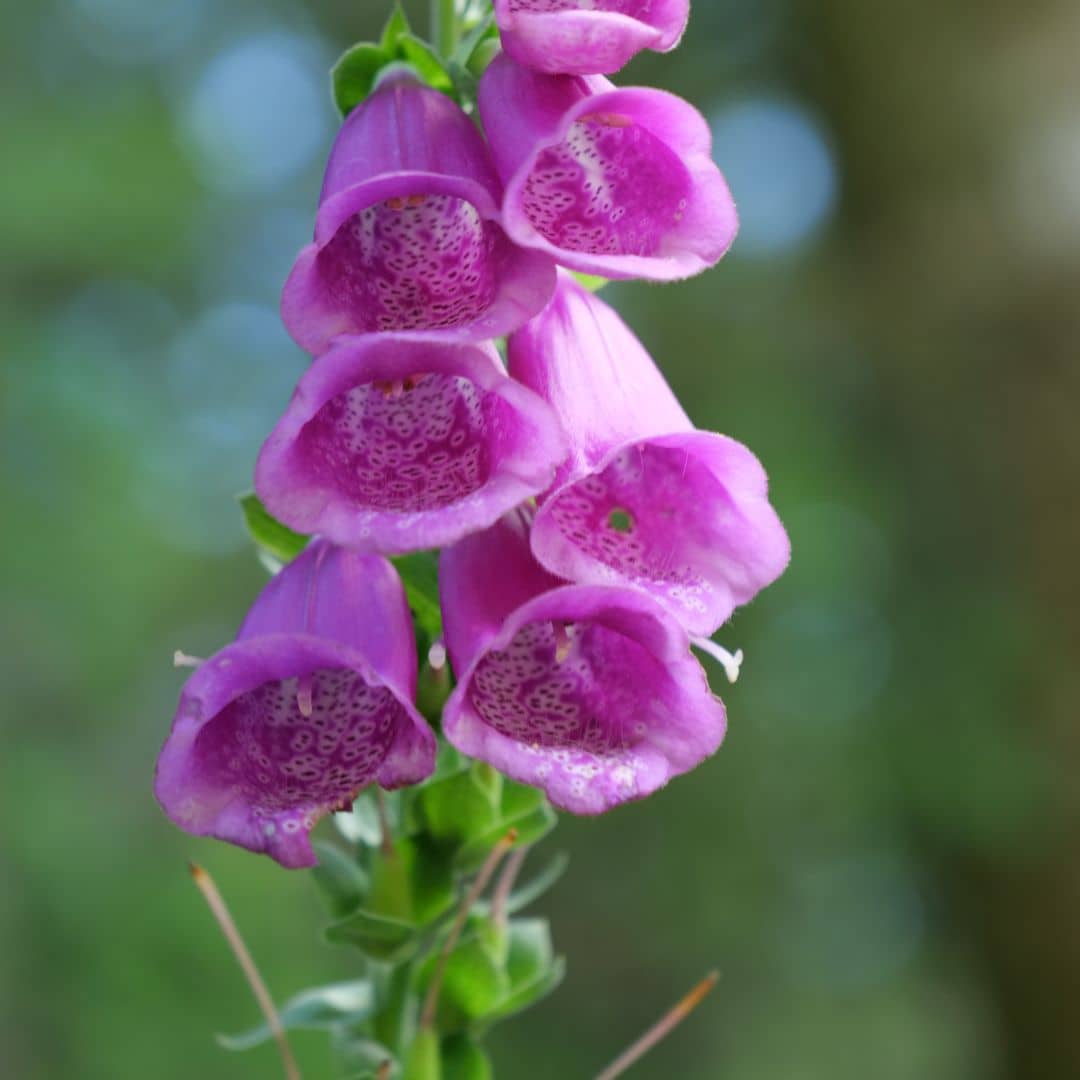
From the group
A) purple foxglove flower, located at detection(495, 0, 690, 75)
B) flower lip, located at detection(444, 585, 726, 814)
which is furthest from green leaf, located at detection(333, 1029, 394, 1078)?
purple foxglove flower, located at detection(495, 0, 690, 75)

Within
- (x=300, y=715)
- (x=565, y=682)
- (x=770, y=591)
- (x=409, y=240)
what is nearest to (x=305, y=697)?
(x=300, y=715)

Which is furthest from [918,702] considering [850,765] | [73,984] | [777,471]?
[73,984]

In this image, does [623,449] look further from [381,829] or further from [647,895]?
[647,895]

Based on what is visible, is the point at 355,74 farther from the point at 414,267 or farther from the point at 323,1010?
the point at 323,1010

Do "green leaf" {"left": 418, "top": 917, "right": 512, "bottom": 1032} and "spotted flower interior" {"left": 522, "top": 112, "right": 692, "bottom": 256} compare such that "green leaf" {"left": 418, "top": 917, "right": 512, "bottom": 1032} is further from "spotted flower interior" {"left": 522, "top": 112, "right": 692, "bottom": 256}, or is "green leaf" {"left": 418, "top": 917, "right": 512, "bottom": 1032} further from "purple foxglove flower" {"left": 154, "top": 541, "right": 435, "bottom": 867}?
"spotted flower interior" {"left": 522, "top": 112, "right": 692, "bottom": 256}

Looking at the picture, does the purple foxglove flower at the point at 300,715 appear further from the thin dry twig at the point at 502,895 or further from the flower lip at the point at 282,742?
the thin dry twig at the point at 502,895

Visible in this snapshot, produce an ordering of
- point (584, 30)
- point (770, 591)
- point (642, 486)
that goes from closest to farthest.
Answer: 1. point (584, 30)
2. point (642, 486)
3. point (770, 591)

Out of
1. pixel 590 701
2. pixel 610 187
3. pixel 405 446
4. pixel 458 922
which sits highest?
pixel 610 187
